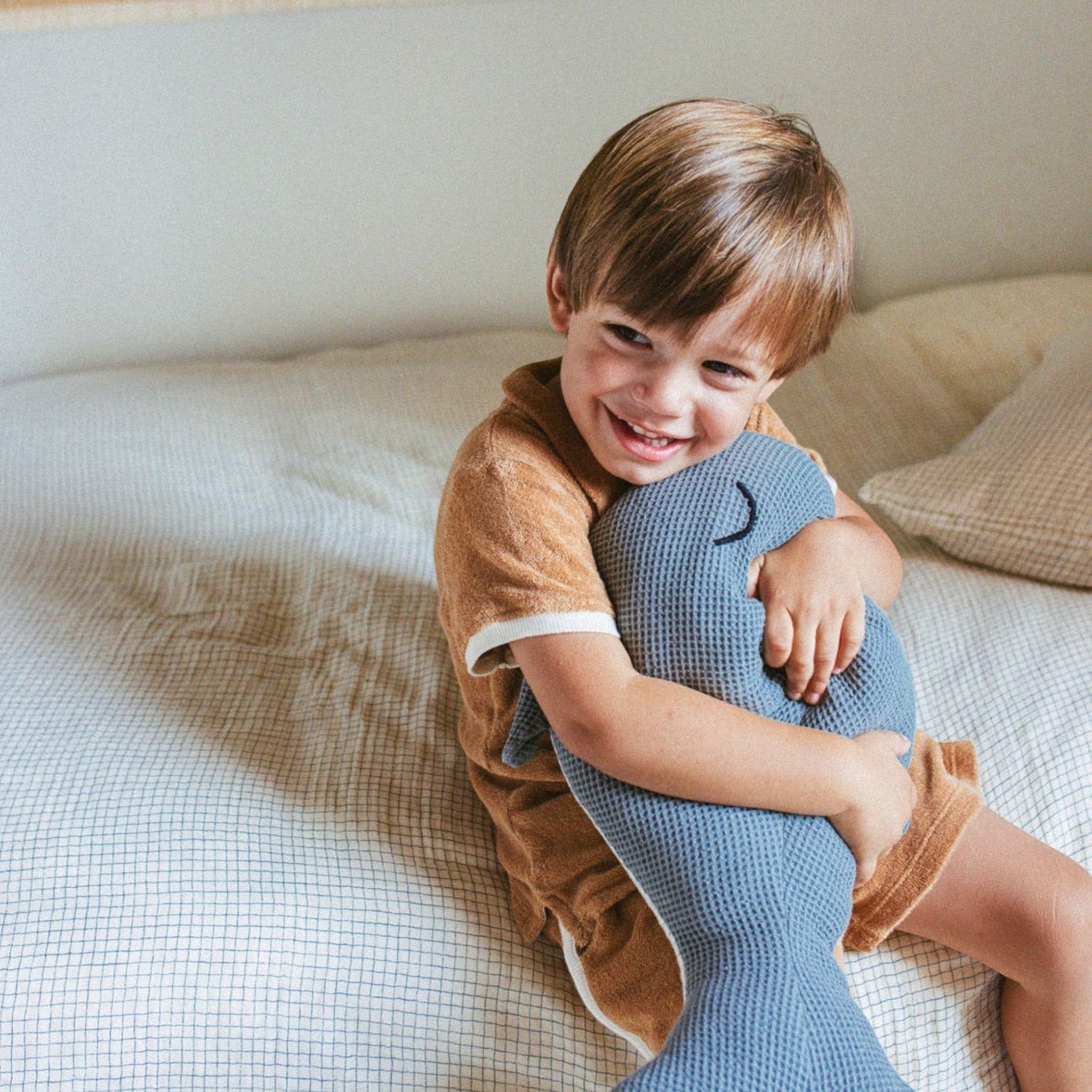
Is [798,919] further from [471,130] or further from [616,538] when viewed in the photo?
[471,130]

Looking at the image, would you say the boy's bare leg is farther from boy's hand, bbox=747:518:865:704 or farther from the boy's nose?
the boy's nose

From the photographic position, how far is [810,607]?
0.83 metres

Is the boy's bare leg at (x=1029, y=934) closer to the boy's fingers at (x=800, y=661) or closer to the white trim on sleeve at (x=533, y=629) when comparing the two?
the boy's fingers at (x=800, y=661)

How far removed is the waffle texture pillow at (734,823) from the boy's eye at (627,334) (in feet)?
0.36

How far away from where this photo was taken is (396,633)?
113 cm

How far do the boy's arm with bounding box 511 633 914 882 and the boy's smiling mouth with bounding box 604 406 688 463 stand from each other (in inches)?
5.4

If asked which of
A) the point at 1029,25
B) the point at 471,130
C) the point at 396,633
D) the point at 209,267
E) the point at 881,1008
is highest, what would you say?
the point at 1029,25

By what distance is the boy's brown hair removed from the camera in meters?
0.75

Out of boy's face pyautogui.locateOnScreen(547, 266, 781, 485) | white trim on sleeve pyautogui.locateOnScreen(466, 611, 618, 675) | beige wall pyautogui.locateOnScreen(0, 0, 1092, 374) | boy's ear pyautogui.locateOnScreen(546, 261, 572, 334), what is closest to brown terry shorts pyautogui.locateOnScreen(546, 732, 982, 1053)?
white trim on sleeve pyautogui.locateOnScreen(466, 611, 618, 675)

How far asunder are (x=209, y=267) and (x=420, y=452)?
489 mm

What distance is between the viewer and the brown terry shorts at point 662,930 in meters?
0.79

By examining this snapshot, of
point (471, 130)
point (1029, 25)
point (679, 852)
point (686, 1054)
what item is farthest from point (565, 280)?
point (1029, 25)

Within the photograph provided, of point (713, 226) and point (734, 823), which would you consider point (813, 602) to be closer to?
point (734, 823)

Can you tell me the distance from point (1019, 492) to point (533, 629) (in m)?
0.68
